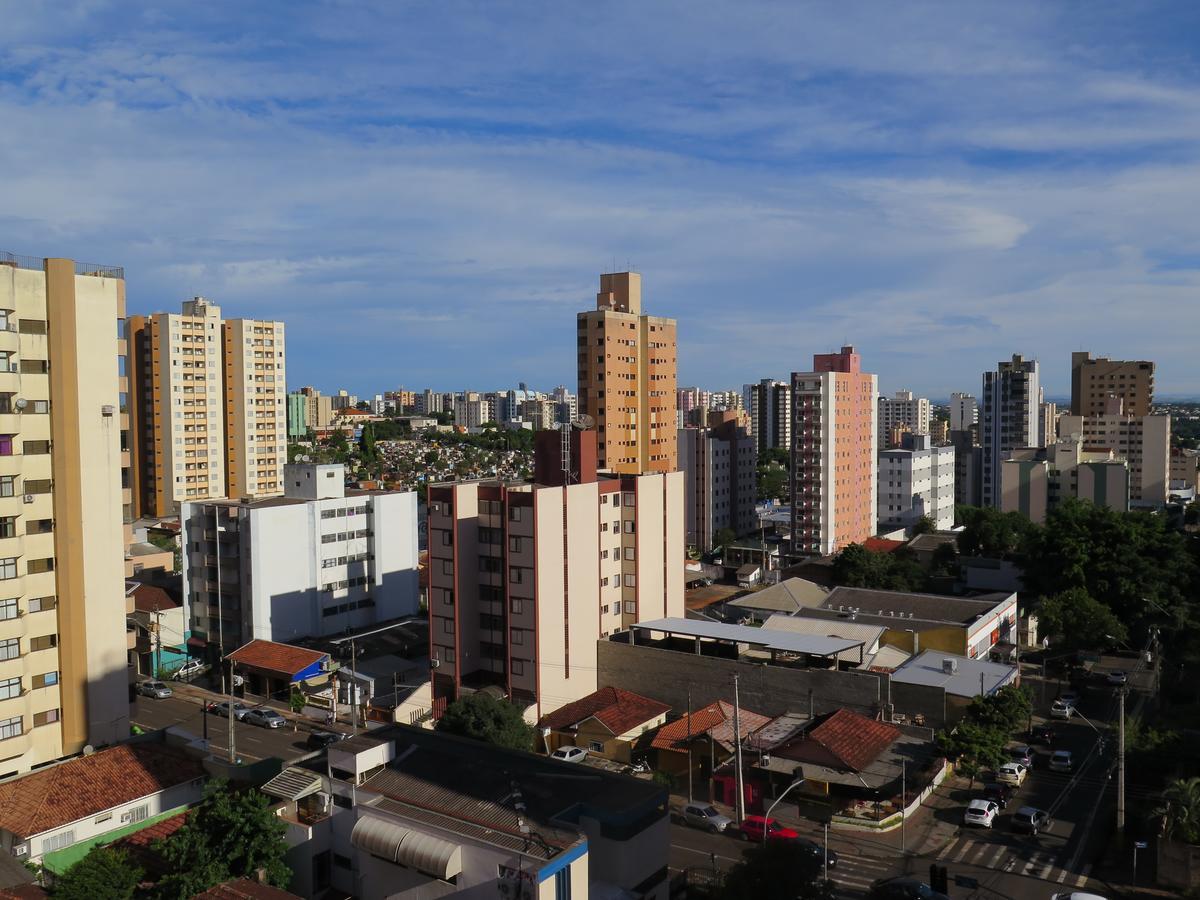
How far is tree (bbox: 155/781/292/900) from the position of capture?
21.2m

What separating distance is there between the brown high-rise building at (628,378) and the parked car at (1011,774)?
3598 centimetres

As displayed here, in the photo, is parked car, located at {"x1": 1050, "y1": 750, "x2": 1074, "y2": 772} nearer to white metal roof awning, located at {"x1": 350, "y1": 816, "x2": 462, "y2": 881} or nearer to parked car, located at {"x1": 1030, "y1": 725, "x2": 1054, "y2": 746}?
parked car, located at {"x1": 1030, "y1": 725, "x2": 1054, "y2": 746}

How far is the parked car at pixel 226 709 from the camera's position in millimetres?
42688

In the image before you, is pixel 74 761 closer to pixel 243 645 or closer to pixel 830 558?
pixel 243 645

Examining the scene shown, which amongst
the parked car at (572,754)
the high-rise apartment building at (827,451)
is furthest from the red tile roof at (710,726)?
the high-rise apartment building at (827,451)

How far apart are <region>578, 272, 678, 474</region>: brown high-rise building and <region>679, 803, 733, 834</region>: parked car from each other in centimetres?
3662

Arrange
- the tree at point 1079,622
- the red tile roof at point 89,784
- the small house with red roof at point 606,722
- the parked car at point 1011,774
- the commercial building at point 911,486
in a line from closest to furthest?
the red tile roof at point 89,784
the parked car at point 1011,774
the small house with red roof at point 606,722
the tree at point 1079,622
the commercial building at point 911,486

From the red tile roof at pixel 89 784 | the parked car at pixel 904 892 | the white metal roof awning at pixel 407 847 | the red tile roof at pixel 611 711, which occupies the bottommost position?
the parked car at pixel 904 892

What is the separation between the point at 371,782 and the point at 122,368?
1842 cm

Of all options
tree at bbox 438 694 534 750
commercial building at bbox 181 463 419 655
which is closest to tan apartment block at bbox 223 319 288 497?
commercial building at bbox 181 463 419 655

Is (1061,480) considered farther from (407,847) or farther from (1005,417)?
(407,847)

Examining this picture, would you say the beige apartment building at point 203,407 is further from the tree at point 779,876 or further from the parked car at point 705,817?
the tree at point 779,876

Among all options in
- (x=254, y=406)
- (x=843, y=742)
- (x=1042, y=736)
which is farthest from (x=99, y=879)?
(x=254, y=406)

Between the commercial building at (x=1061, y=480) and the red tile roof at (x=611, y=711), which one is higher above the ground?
the commercial building at (x=1061, y=480)
